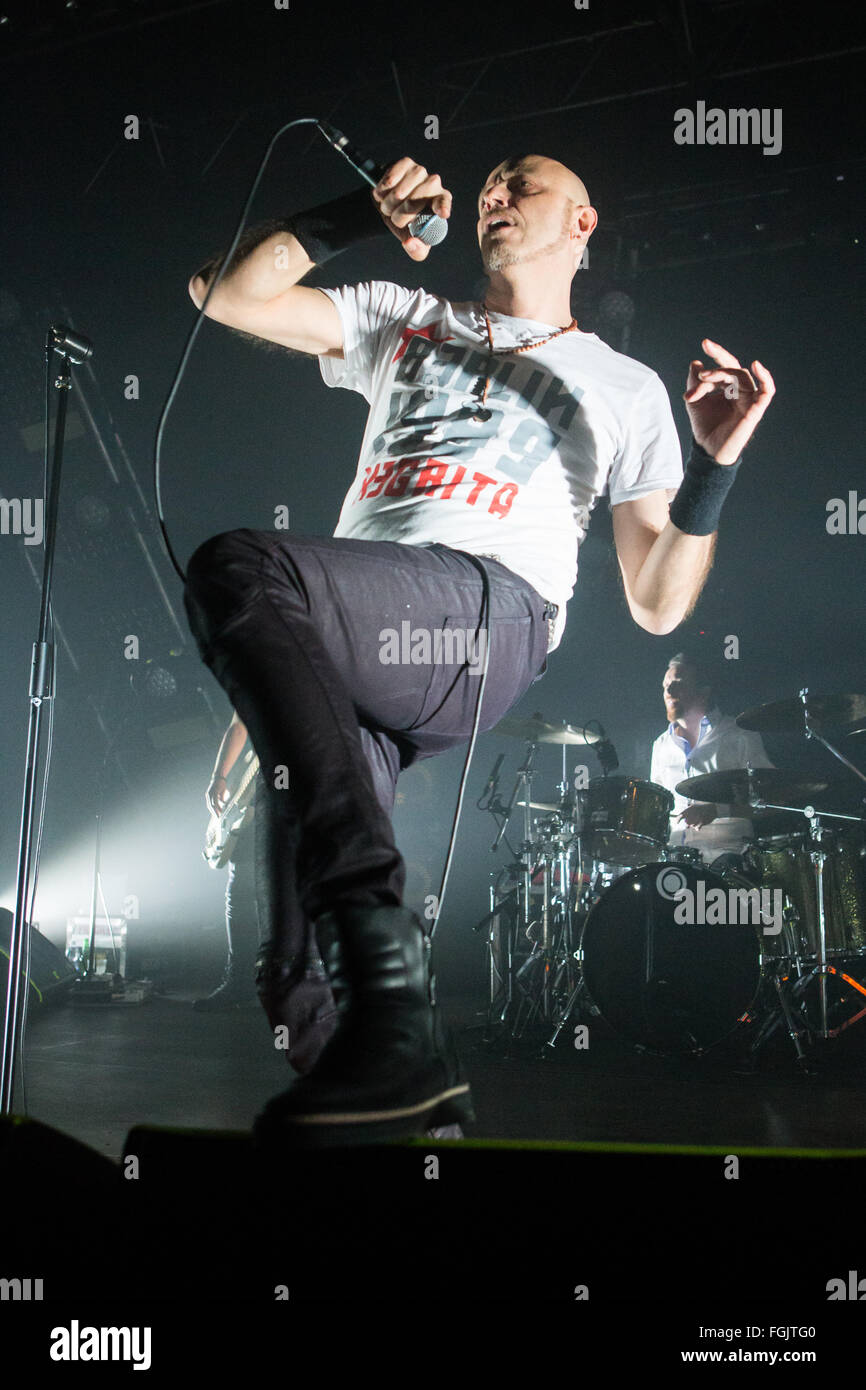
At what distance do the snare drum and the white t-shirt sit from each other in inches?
127

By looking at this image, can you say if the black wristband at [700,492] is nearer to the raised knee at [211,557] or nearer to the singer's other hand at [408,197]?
the singer's other hand at [408,197]

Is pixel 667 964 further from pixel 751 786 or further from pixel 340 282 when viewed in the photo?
pixel 340 282

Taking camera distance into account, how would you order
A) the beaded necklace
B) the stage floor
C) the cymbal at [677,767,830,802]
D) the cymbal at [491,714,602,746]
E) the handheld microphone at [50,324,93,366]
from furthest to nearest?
the cymbal at [491,714,602,746]
the cymbal at [677,767,830,802]
the stage floor
the handheld microphone at [50,324,93,366]
the beaded necklace

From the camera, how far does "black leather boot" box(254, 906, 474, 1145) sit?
2.39 ft

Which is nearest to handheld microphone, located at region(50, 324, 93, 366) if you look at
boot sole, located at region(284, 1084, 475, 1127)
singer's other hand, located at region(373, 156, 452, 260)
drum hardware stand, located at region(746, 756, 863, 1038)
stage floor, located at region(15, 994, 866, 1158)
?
singer's other hand, located at region(373, 156, 452, 260)

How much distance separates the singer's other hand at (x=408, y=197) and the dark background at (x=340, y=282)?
13.0ft

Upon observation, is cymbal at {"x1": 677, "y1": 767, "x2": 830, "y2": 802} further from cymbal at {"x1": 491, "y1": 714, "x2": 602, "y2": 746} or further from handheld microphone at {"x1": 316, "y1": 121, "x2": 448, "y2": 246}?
handheld microphone at {"x1": 316, "y1": 121, "x2": 448, "y2": 246}

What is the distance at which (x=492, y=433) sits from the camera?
1488mm

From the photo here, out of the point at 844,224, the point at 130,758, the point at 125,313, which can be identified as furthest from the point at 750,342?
the point at 130,758

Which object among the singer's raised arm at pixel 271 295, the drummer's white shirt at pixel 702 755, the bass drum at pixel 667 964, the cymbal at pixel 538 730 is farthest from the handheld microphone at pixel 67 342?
the drummer's white shirt at pixel 702 755

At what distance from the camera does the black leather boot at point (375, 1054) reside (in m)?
0.73

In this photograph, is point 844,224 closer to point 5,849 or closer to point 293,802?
point 293,802

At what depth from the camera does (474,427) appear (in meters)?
1.49

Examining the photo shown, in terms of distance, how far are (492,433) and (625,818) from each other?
11.6 ft
